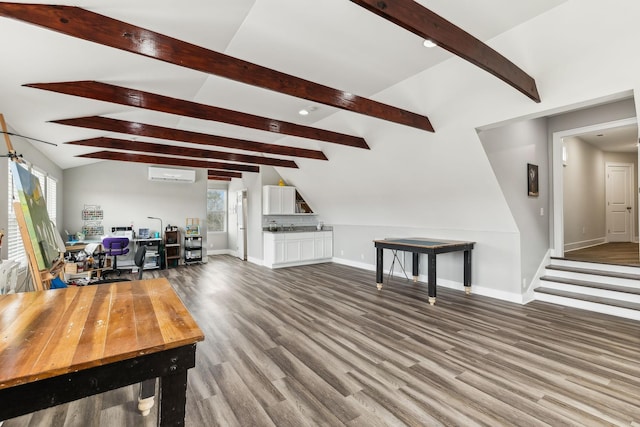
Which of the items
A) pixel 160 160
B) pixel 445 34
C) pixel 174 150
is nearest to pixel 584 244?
pixel 445 34

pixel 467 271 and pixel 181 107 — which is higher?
pixel 181 107

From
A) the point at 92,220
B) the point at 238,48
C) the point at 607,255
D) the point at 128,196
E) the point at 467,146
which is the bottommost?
the point at 607,255

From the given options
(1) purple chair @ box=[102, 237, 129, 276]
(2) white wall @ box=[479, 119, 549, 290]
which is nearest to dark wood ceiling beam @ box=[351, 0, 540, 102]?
(2) white wall @ box=[479, 119, 549, 290]

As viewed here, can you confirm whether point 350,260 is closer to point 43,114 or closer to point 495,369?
point 495,369

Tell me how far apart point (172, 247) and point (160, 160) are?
217cm

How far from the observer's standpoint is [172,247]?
7.39m

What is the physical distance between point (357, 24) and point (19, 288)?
14.3 ft

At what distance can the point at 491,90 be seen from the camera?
3262mm

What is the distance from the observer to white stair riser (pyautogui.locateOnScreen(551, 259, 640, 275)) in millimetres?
4281

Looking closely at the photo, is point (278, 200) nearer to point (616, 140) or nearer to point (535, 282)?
point (535, 282)

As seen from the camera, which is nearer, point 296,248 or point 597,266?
point 597,266

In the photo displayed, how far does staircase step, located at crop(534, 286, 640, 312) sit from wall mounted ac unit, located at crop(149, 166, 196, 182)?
295 inches

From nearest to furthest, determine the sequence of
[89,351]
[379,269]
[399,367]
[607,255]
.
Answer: [89,351]
[399,367]
[379,269]
[607,255]

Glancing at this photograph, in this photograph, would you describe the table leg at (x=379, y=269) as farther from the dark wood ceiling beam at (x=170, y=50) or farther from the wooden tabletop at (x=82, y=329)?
the wooden tabletop at (x=82, y=329)
